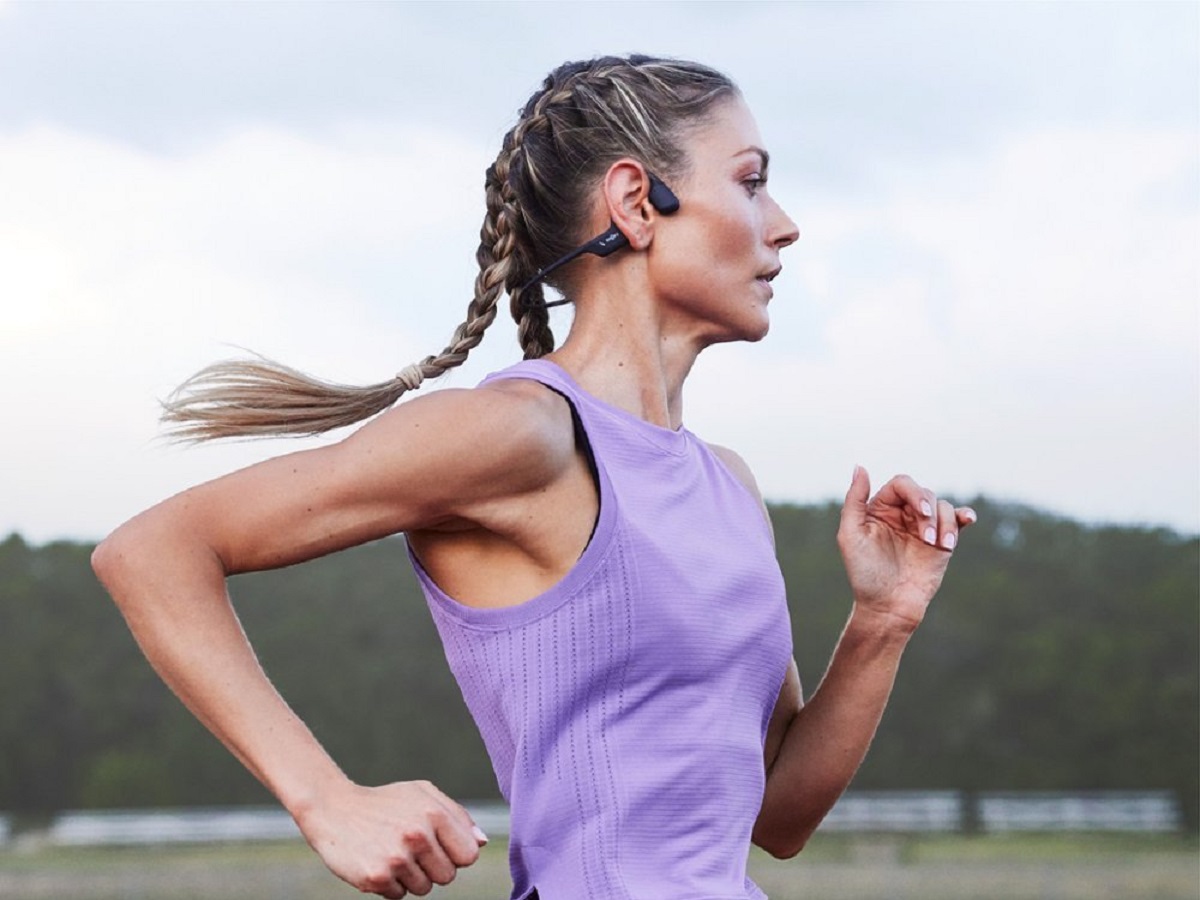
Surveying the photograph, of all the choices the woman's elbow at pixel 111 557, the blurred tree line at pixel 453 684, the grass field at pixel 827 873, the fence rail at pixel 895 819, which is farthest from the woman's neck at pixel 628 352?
the blurred tree line at pixel 453 684

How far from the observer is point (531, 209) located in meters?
2.49

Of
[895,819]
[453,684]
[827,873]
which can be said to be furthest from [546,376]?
[453,684]

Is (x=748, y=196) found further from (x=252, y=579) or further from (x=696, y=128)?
(x=252, y=579)

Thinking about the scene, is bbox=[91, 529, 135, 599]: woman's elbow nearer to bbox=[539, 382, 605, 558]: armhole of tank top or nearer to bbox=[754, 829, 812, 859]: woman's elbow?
bbox=[539, 382, 605, 558]: armhole of tank top

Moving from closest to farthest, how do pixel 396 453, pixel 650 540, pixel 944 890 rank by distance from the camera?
pixel 396 453 < pixel 650 540 < pixel 944 890

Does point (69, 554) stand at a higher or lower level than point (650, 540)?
lower

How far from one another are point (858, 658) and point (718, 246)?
2.17 feet

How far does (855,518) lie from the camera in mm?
2564

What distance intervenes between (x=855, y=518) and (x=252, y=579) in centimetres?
2759

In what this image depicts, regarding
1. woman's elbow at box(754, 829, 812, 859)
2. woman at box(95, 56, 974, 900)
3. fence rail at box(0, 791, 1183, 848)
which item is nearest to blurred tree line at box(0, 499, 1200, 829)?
fence rail at box(0, 791, 1183, 848)

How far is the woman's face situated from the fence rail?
23.0 m

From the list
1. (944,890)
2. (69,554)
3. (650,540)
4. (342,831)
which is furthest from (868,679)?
(69,554)

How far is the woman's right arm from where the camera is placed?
1823 millimetres

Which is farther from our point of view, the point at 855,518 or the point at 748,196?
the point at 855,518
